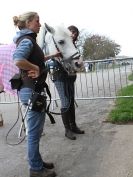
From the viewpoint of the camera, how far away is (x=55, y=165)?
5.48 meters

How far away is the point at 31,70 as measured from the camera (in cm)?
475

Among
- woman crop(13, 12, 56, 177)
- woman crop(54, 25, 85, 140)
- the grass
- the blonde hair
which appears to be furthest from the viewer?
the grass

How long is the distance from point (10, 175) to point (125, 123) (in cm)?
301

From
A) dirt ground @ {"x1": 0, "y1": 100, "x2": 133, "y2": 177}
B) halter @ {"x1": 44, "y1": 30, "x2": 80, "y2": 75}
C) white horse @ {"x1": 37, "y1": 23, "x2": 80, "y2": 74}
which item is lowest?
dirt ground @ {"x1": 0, "y1": 100, "x2": 133, "y2": 177}

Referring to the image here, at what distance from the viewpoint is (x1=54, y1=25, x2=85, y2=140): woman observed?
6.70m

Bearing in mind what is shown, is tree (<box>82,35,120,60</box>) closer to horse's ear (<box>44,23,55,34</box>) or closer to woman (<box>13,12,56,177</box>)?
horse's ear (<box>44,23,55,34</box>)

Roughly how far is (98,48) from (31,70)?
6570cm

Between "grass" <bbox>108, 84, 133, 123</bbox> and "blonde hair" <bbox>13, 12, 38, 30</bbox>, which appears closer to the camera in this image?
"blonde hair" <bbox>13, 12, 38, 30</bbox>

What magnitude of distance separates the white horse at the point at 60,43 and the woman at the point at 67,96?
307mm

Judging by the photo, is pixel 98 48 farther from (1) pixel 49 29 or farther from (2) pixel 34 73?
(2) pixel 34 73

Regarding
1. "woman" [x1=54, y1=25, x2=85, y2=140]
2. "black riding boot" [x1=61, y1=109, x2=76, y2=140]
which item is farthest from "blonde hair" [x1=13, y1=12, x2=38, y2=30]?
"black riding boot" [x1=61, y1=109, x2=76, y2=140]

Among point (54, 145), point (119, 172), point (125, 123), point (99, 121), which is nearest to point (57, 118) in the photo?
point (99, 121)

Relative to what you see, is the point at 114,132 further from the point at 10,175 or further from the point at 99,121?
the point at 10,175

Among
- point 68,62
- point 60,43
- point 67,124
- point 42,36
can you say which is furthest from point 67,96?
point 42,36
